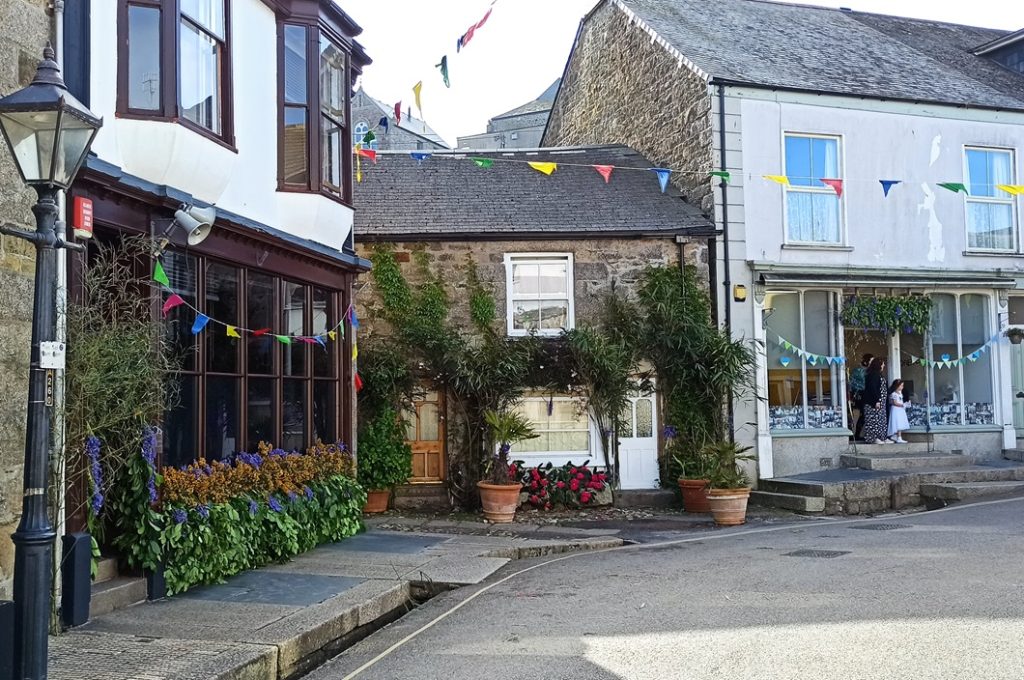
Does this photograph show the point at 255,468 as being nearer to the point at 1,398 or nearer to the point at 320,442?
the point at 320,442

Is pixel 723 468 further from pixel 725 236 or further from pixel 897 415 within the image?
pixel 897 415

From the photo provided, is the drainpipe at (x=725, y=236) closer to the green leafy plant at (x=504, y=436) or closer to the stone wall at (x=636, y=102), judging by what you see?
the stone wall at (x=636, y=102)

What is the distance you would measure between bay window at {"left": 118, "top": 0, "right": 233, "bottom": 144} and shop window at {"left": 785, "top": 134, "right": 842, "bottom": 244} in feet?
34.6

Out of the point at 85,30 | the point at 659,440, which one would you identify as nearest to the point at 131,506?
the point at 85,30

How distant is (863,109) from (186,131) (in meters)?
12.5

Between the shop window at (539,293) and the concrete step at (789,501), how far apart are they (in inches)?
156

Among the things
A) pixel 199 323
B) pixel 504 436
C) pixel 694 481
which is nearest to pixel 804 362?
pixel 694 481

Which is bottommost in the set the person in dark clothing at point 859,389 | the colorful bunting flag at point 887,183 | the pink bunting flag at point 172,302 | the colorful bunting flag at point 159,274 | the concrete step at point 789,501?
the concrete step at point 789,501

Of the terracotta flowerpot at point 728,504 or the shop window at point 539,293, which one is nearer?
the terracotta flowerpot at point 728,504

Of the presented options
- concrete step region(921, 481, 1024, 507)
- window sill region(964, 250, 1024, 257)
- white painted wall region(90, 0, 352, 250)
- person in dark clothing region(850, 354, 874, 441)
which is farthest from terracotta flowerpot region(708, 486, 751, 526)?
window sill region(964, 250, 1024, 257)

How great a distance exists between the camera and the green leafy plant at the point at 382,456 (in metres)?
14.2

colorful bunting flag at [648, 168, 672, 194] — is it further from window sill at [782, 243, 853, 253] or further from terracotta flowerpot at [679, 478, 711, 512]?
terracotta flowerpot at [679, 478, 711, 512]

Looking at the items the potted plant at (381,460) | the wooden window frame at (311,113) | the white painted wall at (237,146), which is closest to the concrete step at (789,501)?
the potted plant at (381,460)

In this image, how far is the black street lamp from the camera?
4.78 m
